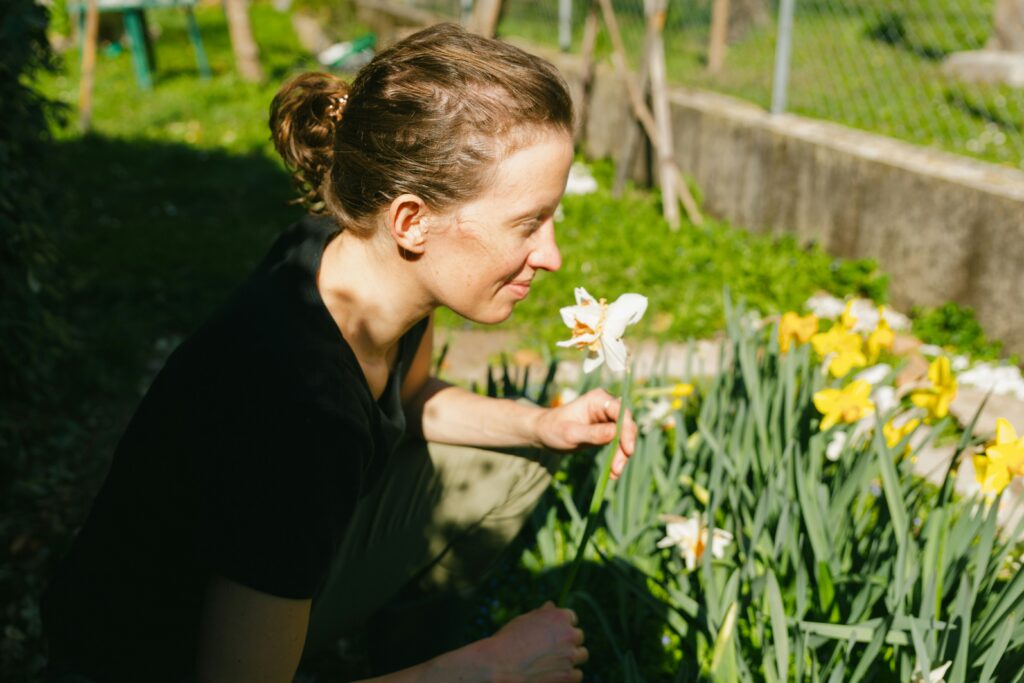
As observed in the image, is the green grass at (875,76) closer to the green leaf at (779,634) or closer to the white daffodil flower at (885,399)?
the white daffodil flower at (885,399)

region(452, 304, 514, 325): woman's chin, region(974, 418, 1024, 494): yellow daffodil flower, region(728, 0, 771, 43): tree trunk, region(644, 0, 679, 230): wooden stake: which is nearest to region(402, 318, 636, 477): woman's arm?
region(452, 304, 514, 325): woman's chin

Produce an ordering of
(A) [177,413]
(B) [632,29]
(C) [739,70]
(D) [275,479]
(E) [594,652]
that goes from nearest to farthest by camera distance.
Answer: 1. (D) [275,479]
2. (A) [177,413]
3. (E) [594,652]
4. (C) [739,70]
5. (B) [632,29]

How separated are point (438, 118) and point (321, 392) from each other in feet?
1.46

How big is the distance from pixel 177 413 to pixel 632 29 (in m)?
6.54

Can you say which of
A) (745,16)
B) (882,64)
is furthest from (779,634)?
(745,16)

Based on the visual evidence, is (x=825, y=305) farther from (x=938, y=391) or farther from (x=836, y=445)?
(x=938, y=391)

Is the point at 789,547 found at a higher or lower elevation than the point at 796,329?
lower

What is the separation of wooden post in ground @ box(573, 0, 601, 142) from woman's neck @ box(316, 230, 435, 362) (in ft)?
13.9

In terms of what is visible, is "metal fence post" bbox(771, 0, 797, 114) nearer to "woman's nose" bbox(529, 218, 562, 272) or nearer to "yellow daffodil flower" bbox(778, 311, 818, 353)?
"yellow daffodil flower" bbox(778, 311, 818, 353)

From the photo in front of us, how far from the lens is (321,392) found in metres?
1.27

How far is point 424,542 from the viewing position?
1.85 m

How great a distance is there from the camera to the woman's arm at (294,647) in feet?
3.92

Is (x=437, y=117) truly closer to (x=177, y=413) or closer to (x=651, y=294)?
(x=177, y=413)

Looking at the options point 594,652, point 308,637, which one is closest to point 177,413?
point 308,637
